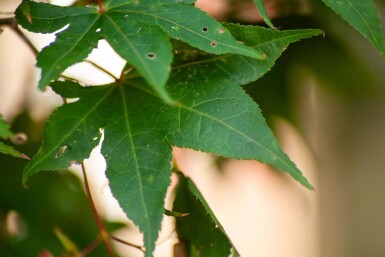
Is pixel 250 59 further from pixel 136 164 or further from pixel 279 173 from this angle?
pixel 279 173

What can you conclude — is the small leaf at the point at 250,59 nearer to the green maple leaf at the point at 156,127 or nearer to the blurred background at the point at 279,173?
the green maple leaf at the point at 156,127

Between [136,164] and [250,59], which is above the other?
[250,59]

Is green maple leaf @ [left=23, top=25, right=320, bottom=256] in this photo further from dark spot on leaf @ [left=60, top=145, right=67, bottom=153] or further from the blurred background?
the blurred background

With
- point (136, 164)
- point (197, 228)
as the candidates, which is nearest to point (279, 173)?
point (197, 228)

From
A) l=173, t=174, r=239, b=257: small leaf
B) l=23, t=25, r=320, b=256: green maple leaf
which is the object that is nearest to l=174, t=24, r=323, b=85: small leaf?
l=23, t=25, r=320, b=256: green maple leaf

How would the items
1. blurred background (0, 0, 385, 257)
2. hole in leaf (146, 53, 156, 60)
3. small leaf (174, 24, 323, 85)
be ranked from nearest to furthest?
hole in leaf (146, 53, 156, 60) < small leaf (174, 24, 323, 85) < blurred background (0, 0, 385, 257)

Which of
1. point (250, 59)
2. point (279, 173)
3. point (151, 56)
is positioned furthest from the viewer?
point (279, 173)

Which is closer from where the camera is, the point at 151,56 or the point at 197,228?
the point at 151,56
